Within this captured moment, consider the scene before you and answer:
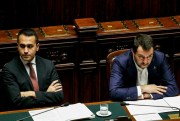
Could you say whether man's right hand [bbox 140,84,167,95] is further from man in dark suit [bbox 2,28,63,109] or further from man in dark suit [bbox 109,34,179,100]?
man in dark suit [bbox 2,28,63,109]

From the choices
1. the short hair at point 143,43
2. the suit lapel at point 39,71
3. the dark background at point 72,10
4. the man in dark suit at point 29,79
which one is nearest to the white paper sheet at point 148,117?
the short hair at point 143,43

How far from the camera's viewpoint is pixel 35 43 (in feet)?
16.2

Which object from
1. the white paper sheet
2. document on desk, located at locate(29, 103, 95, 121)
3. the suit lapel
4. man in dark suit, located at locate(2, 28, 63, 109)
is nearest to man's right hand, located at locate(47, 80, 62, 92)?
man in dark suit, located at locate(2, 28, 63, 109)

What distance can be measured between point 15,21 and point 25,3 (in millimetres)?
220

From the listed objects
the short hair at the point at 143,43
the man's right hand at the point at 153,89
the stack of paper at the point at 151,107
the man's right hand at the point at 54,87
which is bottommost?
the stack of paper at the point at 151,107

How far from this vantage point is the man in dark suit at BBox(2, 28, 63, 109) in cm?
480

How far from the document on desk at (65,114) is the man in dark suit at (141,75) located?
0.46 metres

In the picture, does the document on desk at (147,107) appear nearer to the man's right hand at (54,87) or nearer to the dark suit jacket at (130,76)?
the dark suit jacket at (130,76)

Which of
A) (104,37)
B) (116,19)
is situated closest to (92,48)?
(104,37)

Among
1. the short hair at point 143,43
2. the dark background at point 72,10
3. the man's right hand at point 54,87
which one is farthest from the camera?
the dark background at point 72,10

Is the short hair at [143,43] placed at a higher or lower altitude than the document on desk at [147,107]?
higher

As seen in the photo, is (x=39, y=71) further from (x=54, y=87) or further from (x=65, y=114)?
(x=65, y=114)

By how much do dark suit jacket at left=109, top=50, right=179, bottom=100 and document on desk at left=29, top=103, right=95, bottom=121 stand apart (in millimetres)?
448

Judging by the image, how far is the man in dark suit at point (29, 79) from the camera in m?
4.80
